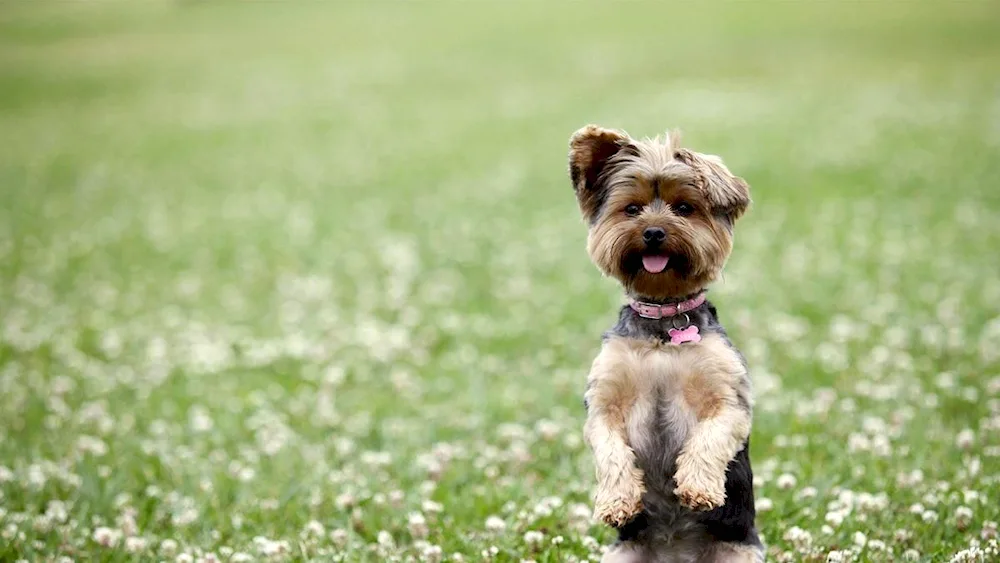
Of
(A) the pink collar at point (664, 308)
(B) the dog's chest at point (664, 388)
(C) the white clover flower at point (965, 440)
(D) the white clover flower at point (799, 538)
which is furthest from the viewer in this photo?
(C) the white clover flower at point (965, 440)

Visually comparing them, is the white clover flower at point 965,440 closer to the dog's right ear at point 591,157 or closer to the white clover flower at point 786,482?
the white clover flower at point 786,482

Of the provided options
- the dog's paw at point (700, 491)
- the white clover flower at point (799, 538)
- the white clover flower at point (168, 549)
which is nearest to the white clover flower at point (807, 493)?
the white clover flower at point (799, 538)

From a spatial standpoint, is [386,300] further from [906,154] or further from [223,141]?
[223,141]

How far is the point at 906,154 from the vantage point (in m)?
19.2

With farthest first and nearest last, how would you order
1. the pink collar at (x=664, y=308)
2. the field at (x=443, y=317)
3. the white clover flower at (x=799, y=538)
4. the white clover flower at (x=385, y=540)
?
the field at (x=443, y=317), the white clover flower at (x=385, y=540), the white clover flower at (x=799, y=538), the pink collar at (x=664, y=308)

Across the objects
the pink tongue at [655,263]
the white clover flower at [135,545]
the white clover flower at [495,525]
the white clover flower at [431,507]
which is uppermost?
the pink tongue at [655,263]

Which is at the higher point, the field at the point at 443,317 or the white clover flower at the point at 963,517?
the field at the point at 443,317

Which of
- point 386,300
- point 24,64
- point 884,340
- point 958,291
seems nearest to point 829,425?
point 884,340

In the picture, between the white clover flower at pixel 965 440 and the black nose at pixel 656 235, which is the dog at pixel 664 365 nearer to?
the black nose at pixel 656 235

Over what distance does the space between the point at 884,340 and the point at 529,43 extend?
3116cm

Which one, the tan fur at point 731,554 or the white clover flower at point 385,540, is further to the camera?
the white clover flower at point 385,540

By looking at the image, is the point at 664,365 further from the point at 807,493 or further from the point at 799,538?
the point at 807,493

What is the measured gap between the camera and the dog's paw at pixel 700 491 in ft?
13.9

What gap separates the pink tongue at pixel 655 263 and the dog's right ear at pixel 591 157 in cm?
37
